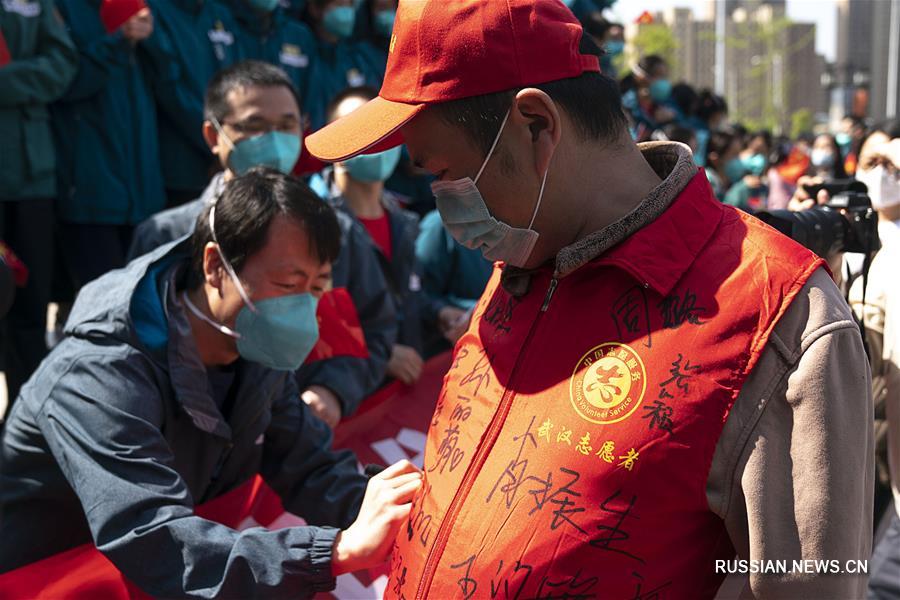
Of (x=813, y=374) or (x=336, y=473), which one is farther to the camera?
(x=336, y=473)

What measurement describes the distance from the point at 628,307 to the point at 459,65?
1.55ft

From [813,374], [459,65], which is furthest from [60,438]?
[813,374]

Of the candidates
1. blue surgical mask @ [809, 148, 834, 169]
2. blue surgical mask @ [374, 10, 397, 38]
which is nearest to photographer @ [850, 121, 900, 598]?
blue surgical mask @ [374, 10, 397, 38]

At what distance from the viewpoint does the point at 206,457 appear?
2461 mm

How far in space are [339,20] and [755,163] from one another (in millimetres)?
6336

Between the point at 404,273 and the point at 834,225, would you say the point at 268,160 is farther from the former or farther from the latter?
the point at 834,225

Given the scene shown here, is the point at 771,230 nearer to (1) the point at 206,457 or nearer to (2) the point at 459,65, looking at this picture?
(2) the point at 459,65

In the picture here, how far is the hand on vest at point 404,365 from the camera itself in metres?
4.06

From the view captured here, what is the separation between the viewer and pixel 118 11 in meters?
4.55

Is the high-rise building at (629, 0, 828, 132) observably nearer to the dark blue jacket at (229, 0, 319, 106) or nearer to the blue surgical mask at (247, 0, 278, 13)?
the dark blue jacket at (229, 0, 319, 106)

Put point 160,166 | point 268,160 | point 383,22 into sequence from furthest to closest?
1. point 383,22
2. point 160,166
3. point 268,160

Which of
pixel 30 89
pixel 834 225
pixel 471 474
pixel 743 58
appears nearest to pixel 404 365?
pixel 30 89

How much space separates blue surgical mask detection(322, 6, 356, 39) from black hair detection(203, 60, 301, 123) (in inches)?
92.4

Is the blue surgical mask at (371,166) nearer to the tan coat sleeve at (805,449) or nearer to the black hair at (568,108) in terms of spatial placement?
the black hair at (568,108)
